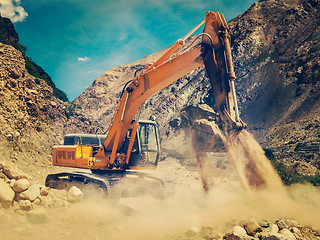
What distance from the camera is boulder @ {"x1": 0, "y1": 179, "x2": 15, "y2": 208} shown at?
6.02 metres

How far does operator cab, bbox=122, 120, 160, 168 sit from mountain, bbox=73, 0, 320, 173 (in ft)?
33.7

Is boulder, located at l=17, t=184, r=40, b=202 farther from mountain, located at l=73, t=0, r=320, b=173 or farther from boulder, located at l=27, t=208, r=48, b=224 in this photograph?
mountain, located at l=73, t=0, r=320, b=173

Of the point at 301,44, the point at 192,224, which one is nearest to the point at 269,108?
the point at 301,44

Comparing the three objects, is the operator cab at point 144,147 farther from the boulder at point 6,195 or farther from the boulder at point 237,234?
the boulder at point 237,234

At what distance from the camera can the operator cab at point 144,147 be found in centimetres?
837

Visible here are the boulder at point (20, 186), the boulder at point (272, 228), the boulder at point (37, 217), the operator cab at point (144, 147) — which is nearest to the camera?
the boulder at point (272, 228)

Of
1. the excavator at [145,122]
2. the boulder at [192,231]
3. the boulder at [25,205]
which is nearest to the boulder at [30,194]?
the boulder at [25,205]

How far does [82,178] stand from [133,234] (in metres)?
3.60

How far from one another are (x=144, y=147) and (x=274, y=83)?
23772 millimetres

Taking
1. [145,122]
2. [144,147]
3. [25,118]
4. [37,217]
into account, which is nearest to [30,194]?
[37,217]

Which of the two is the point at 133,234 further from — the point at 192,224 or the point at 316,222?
the point at 316,222

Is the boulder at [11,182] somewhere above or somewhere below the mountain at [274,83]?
below

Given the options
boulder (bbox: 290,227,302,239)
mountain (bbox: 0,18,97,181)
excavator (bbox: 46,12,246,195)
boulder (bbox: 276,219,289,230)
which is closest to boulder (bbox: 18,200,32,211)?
excavator (bbox: 46,12,246,195)

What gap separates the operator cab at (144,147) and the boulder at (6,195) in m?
3.54
